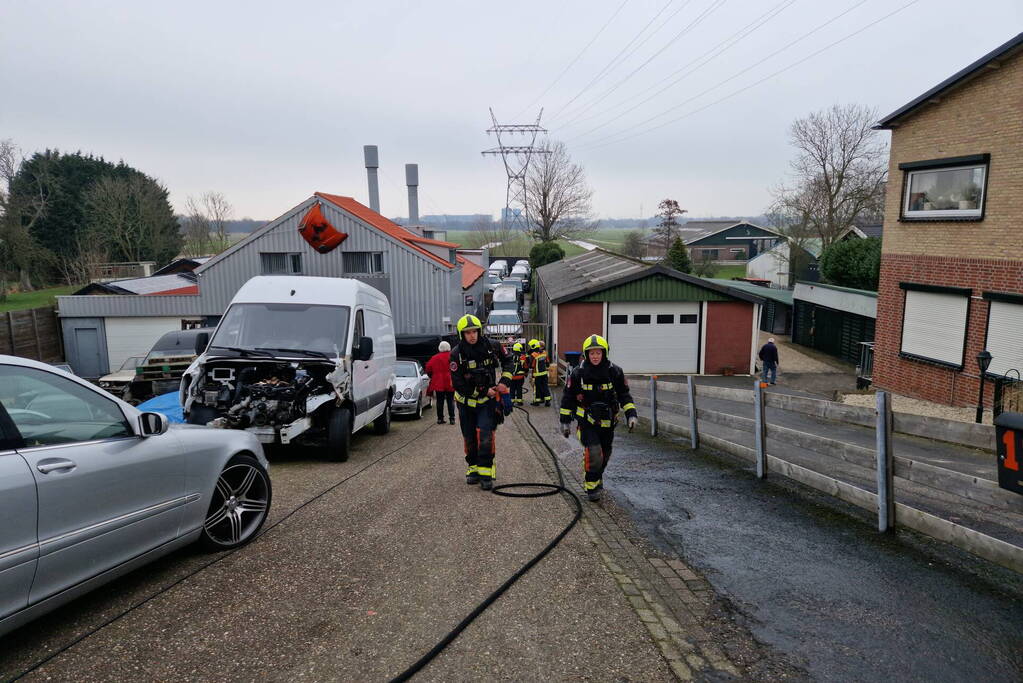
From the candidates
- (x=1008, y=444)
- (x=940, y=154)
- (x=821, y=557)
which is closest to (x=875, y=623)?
(x=821, y=557)

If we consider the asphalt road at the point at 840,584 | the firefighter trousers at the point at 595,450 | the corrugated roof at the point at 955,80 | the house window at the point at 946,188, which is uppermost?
the corrugated roof at the point at 955,80

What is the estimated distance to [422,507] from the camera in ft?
21.5

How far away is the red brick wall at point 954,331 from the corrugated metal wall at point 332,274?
15679mm

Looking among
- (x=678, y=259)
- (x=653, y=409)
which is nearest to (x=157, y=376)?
(x=653, y=409)

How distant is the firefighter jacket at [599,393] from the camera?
687cm

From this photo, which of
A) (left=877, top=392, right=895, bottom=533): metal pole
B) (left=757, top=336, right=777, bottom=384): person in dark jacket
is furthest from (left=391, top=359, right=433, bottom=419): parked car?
(left=757, top=336, right=777, bottom=384): person in dark jacket

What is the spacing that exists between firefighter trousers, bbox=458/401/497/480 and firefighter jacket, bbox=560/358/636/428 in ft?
3.25

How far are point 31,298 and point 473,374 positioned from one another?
44.1m

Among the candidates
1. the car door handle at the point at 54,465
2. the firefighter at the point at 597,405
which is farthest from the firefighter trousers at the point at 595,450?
the car door handle at the point at 54,465

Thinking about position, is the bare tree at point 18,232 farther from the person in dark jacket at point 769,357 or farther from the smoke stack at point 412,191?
the person in dark jacket at point 769,357

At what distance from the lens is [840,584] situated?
186 inches

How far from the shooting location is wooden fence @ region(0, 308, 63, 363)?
80.9 feet

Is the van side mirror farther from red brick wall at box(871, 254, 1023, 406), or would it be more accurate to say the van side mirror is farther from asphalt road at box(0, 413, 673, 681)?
red brick wall at box(871, 254, 1023, 406)

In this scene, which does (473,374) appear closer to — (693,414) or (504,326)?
(693,414)
